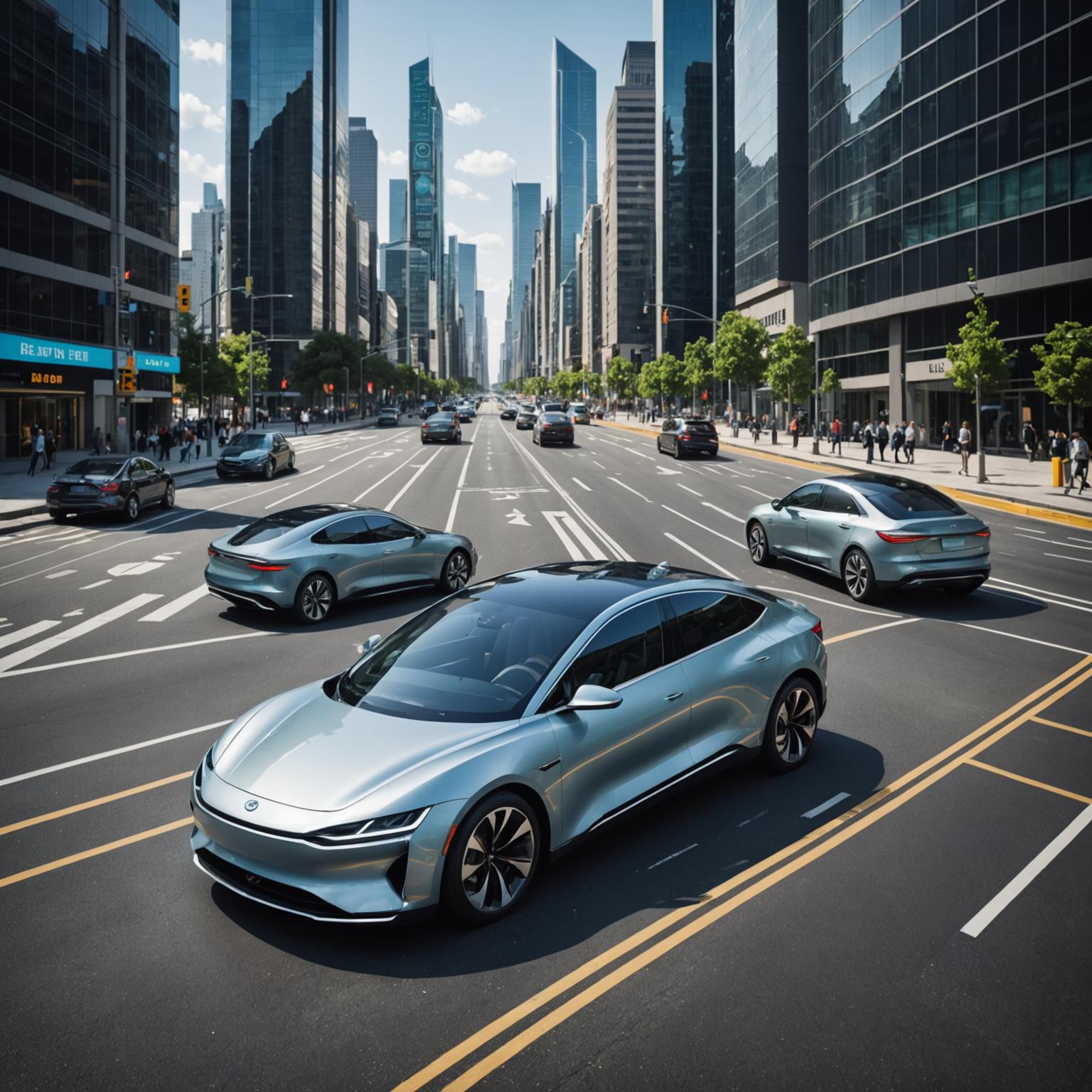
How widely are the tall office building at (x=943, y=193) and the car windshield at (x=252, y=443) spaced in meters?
33.4

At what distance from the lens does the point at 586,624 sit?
5918 mm

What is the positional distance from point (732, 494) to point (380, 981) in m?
26.1

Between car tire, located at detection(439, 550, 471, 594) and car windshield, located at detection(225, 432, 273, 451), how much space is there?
2504 centimetres

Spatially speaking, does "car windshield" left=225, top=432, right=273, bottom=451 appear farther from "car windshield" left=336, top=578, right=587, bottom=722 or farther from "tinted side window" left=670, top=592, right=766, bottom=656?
"tinted side window" left=670, top=592, right=766, bottom=656

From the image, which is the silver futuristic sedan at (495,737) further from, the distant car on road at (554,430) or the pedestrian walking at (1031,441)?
the distant car on road at (554,430)

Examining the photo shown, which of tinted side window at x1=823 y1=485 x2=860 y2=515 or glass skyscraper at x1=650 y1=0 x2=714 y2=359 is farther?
glass skyscraper at x1=650 y1=0 x2=714 y2=359

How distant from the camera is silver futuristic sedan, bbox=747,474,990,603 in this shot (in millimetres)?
13297

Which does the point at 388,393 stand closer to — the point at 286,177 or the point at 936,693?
the point at 286,177

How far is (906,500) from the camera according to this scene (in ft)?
45.6

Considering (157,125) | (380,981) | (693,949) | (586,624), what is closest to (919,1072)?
(693,949)

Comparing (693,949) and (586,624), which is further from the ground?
(586,624)

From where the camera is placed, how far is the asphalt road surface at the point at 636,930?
155 inches

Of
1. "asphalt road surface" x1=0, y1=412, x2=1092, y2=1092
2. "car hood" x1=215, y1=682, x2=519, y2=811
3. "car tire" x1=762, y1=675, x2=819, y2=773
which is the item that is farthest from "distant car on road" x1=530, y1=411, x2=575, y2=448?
"car hood" x1=215, y1=682, x2=519, y2=811

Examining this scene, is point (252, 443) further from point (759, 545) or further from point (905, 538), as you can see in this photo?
point (905, 538)
